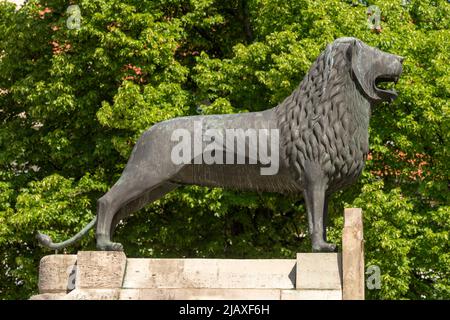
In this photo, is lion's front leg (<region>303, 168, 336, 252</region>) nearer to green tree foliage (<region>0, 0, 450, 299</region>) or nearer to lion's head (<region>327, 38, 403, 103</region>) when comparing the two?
lion's head (<region>327, 38, 403, 103</region>)

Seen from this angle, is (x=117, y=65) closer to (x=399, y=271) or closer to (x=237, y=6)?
(x=237, y=6)

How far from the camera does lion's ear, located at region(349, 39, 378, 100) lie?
13594 mm

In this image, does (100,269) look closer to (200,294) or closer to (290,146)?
(200,294)

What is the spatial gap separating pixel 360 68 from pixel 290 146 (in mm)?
1384

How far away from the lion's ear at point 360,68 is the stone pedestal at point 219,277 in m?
1.95

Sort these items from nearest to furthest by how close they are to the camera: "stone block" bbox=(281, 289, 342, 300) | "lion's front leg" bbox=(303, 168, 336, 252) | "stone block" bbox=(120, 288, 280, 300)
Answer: "stone block" bbox=(281, 289, 342, 300) → "stone block" bbox=(120, 288, 280, 300) → "lion's front leg" bbox=(303, 168, 336, 252)

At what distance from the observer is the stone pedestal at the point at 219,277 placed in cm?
1262

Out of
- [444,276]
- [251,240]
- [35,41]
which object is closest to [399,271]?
[444,276]

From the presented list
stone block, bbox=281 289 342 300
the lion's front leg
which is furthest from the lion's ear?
stone block, bbox=281 289 342 300

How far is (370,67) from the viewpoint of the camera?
1374 centimetres

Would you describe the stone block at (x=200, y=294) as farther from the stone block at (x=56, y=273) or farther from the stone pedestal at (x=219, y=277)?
the stone block at (x=56, y=273)

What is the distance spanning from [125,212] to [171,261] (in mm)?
1179

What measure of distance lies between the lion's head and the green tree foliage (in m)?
8.07

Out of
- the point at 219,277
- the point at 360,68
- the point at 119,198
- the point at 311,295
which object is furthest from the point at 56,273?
the point at 360,68
